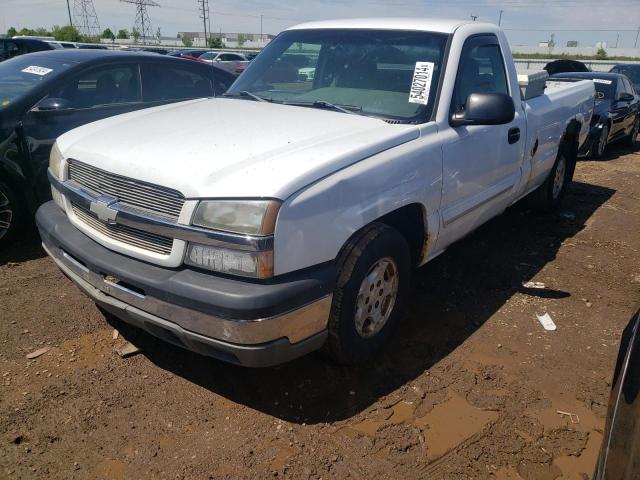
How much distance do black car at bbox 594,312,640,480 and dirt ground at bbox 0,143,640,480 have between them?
3.25 ft

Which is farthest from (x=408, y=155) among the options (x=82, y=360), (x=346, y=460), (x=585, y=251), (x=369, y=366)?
(x=585, y=251)

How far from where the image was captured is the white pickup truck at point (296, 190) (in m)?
2.34

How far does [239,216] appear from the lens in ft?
7.56

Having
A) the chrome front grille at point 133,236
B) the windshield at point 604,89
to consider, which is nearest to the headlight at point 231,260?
the chrome front grille at point 133,236

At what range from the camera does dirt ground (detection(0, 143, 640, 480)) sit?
96.8 inches

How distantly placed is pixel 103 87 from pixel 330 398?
12.9 ft

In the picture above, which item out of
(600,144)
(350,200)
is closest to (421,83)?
(350,200)

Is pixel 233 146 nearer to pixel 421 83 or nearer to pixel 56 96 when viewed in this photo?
pixel 421 83

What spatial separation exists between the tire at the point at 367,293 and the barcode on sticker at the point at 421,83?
0.89 meters

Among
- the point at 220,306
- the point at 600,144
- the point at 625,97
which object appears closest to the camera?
the point at 220,306

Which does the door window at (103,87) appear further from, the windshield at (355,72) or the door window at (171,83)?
the windshield at (355,72)

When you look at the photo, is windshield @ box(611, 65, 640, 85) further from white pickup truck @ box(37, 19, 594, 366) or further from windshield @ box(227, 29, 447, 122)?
windshield @ box(227, 29, 447, 122)

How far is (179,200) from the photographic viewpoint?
2.42m

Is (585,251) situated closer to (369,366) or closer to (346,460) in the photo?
(369,366)
